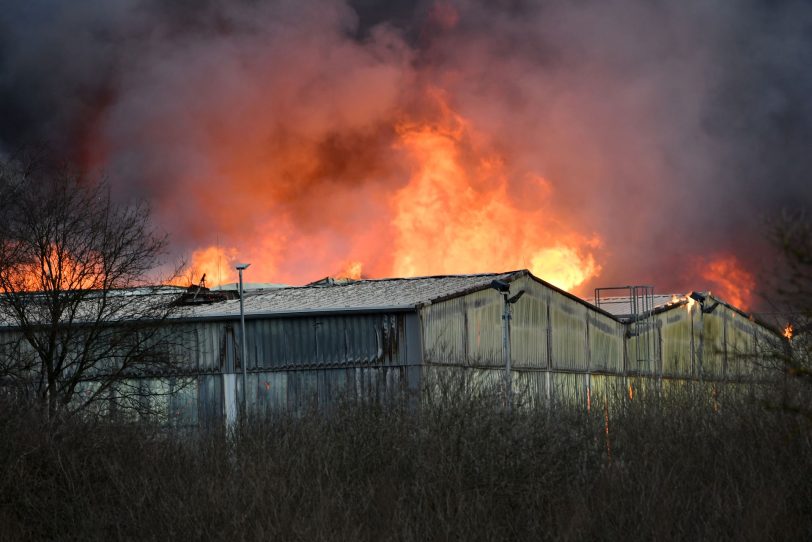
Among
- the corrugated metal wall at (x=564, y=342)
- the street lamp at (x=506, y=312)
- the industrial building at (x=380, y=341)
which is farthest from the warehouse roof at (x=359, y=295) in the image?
the street lamp at (x=506, y=312)

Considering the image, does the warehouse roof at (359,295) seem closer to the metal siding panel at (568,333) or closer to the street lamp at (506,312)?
the street lamp at (506,312)

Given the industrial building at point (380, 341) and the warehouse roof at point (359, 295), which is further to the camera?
the warehouse roof at point (359, 295)

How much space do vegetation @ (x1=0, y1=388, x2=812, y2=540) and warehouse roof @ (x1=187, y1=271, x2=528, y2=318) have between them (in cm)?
1436

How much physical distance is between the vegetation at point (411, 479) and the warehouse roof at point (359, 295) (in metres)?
14.4

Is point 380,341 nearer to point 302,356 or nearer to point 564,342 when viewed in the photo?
point 302,356

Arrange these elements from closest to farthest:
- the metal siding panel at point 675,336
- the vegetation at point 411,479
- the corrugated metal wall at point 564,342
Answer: the vegetation at point 411,479 → the corrugated metal wall at point 564,342 → the metal siding panel at point 675,336

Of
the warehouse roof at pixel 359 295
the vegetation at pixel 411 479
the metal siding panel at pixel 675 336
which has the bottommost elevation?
the vegetation at pixel 411 479

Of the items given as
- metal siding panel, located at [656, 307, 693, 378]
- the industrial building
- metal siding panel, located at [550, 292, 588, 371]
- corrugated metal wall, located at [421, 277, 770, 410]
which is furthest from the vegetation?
metal siding panel, located at [656, 307, 693, 378]

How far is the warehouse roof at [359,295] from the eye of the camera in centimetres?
4344

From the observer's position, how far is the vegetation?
883 inches

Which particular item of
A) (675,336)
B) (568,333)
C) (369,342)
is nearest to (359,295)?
(369,342)

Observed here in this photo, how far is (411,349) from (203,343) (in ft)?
27.6

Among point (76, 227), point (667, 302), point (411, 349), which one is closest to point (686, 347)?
point (667, 302)

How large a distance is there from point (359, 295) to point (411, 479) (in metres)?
21.8
